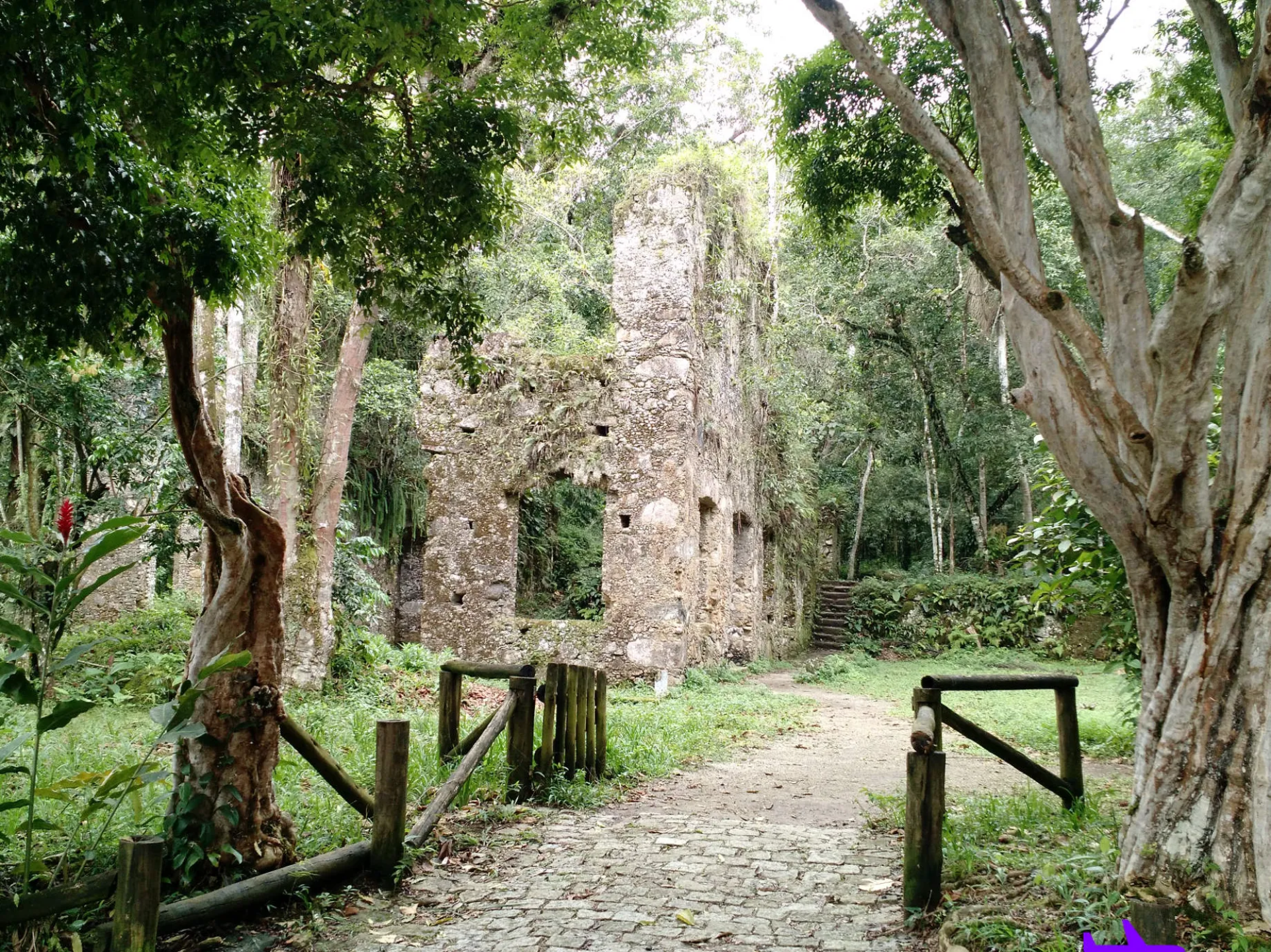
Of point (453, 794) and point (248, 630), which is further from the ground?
point (248, 630)

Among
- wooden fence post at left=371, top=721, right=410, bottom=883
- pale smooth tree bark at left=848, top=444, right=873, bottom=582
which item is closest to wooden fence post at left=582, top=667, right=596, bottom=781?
wooden fence post at left=371, top=721, right=410, bottom=883

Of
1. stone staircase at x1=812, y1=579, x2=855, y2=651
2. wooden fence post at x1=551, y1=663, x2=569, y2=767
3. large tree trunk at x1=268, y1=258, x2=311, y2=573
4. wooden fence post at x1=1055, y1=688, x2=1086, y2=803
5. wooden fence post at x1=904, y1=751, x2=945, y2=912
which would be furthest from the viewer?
stone staircase at x1=812, y1=579, x2=855, y2=651

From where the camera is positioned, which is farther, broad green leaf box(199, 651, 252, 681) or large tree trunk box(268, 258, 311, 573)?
large tree trunk box(268, 258, 311, 573)

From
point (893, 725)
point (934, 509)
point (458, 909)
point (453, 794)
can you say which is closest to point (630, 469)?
point (893, 725)

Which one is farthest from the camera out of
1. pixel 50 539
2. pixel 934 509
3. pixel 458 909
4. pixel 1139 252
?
pixel 934 509

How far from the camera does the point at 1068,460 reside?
3.63 meters

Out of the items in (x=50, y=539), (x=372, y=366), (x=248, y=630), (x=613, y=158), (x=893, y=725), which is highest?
(x=613, y=158)

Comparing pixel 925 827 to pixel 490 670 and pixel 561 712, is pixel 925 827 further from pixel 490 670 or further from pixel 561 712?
pixel 490 670

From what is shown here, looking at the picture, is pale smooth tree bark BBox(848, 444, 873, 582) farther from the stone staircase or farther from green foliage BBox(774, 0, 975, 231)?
green foliage BBox(774, 0, 975, 231)

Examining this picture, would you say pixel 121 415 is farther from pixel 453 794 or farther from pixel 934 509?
pixel 934 509

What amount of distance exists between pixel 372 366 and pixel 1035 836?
13531mm

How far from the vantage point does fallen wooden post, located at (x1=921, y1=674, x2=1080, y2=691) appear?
4395 mm

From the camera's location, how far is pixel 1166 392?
3322mm

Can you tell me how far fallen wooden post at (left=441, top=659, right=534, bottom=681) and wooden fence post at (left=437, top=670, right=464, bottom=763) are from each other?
6 cm
